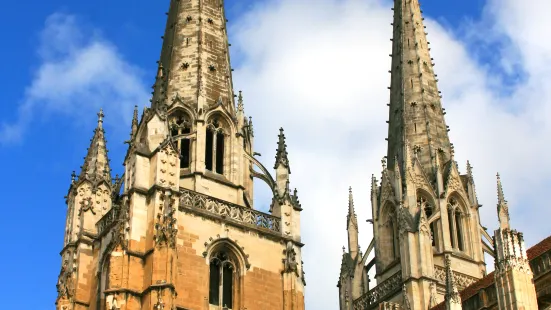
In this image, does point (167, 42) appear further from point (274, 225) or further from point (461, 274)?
point (461, 274)

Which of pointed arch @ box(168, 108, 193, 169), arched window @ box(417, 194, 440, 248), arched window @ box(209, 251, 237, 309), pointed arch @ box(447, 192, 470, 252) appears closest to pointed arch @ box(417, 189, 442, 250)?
arched window @ box(417, 194, 440, 248)

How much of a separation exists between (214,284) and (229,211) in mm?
2447

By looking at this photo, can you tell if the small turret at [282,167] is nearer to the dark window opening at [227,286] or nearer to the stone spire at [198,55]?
the stone spire at [198,55]

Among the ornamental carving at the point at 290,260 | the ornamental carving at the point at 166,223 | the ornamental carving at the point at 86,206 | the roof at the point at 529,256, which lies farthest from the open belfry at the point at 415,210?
the ornamental carving at the point at 86,206

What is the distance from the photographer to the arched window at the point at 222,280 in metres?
33.8

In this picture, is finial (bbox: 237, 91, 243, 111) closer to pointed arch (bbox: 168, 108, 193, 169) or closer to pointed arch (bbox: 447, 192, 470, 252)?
pointed arch (bbox: 168, 108, 193, 169)

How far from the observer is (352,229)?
1790 inches

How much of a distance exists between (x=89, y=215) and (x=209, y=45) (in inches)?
290

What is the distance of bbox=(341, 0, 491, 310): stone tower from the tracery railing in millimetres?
10033

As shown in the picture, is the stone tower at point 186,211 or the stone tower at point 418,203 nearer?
the stone tower at point 186,211

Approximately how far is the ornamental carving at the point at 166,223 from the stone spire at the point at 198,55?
5.24 metres

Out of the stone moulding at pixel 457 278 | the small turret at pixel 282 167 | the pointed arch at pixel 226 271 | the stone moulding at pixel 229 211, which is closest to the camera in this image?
the pointed arch at pixel 226 271

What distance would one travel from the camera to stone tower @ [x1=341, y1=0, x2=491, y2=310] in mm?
40781

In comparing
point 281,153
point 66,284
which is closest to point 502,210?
point 281,153
